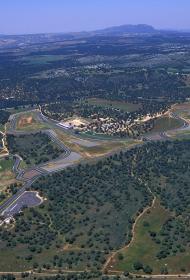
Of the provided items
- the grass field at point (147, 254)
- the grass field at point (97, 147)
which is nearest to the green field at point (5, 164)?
the grass field at point (97, 147)

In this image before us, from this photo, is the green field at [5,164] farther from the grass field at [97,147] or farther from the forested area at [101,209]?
the grass field at [97,147]

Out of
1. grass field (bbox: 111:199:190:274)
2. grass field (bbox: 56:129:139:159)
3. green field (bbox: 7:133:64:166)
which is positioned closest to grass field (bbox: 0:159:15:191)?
green field (bbox: 7:133:64:166)

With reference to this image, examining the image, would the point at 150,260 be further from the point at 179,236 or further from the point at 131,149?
the point at 131,149

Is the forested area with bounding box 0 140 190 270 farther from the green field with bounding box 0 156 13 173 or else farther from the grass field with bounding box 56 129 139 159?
the green field with bounding box 0 156 13 173

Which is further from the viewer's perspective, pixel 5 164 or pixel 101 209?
pixel 5 164

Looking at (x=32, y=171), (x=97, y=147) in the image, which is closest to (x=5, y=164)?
(x=32, y=171)

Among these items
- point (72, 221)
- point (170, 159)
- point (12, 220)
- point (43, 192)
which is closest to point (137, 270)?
point (72, 221)

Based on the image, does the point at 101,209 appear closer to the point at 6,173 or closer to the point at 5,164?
the point at 6,173

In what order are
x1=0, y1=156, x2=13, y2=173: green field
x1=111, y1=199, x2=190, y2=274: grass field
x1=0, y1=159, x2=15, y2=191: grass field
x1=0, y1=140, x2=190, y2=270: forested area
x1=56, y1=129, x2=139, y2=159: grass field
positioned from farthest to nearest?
x1=56, y1=129, x2=139, y2=159: grass field
x1=0, y1=156, x2=13, y2=173: green field
x1=0, y1=159, x2=15, y2=191: grass field
x1=0, y1=140, x2=190, y2=270: forested area
x1=111, y1=199, x2=190, y2=274: grass field
